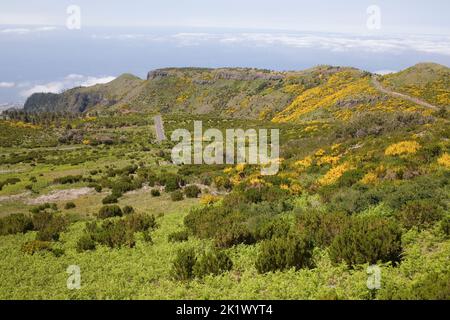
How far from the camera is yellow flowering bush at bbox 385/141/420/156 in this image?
22.0 meters

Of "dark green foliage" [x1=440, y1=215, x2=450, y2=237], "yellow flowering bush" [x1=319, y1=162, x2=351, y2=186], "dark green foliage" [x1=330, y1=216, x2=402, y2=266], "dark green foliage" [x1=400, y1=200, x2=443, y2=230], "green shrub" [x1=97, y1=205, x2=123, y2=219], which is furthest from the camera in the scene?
"green shrub" [x1=97, y1=205, x2=123, y2=219]

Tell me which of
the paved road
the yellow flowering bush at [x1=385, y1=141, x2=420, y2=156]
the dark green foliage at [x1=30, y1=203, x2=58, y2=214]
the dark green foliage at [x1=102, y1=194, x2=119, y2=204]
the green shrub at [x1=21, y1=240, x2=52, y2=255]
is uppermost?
the paved road

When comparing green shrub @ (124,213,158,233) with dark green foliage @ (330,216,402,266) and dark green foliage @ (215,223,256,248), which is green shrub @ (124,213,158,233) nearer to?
dark green foliage @ (215,223,256,248)

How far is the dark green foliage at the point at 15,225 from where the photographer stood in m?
18.2

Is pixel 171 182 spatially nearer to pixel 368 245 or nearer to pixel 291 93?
pixel 368 245

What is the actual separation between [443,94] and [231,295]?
233 ft

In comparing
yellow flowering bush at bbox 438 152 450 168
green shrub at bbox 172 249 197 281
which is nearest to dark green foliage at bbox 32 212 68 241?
green shrub at bbox 172 249 197 281

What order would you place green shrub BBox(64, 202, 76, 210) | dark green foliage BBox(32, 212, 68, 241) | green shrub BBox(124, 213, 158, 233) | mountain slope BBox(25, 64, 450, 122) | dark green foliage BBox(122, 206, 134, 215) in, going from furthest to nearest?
mountain slope BBox(25, 64, 450, 122) < green shrub BBox(64, 202, 76, 210) < dark green foliage BBox(122, 206, 134, 215) < green shrub BBox(124, 213, 158, 233) < dark green foliage BBox(32, 212, 68, 241)

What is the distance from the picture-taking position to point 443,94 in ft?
220

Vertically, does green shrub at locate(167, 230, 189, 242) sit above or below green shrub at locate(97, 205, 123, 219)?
above

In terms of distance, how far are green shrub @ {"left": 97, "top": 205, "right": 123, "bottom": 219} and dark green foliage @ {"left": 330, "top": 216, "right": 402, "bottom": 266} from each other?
546 inches

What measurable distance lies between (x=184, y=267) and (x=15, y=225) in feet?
38.4

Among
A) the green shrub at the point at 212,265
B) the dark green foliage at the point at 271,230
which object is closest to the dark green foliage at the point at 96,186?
the dark green foliage at the point at 271,230

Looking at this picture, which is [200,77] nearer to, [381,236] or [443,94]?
[443,94]
